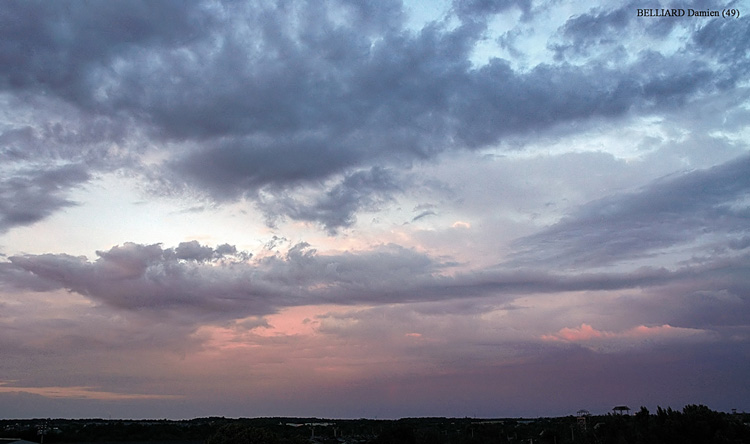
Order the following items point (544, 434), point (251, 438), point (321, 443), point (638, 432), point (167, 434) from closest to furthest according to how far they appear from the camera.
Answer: point (251, 438), point (638, 432), point (321, 443), point (544, 434), point (167, 434)

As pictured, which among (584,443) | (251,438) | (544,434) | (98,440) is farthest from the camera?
(98,440)

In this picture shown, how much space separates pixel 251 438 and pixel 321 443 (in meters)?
40.8

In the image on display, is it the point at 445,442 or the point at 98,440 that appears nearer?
the point at 445,442

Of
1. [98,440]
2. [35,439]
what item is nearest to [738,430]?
[35,439]

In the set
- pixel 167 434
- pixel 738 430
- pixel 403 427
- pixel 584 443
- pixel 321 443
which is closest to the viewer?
pixel 738 430

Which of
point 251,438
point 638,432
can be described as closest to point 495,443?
point 638,432

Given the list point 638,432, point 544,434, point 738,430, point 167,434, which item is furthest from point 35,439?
point 738,430

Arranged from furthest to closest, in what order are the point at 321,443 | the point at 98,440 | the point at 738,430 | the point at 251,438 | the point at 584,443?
the point at 98,440 → the point at 321,443 → the point at 584,443 → the point at 251,438 → the point at 738,430

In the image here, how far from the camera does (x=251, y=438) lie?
155ft

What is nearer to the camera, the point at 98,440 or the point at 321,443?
the point at 321,443

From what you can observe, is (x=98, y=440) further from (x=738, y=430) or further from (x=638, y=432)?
(x=738, y=430)

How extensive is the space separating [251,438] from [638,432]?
3134 centimetres

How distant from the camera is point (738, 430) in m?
44.2

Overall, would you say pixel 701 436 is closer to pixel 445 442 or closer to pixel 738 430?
pixel 738 430
